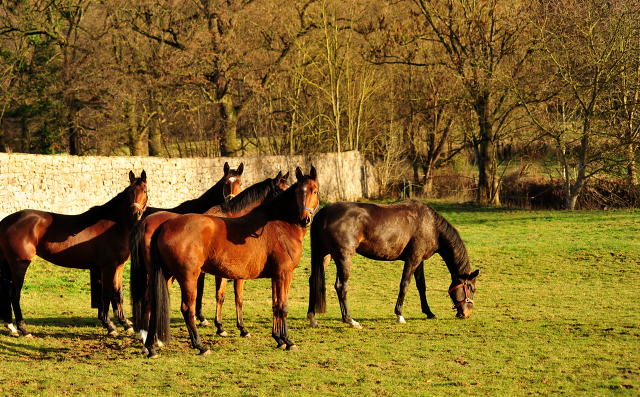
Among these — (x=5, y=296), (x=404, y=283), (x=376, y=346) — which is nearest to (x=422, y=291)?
(x=404, y=283)

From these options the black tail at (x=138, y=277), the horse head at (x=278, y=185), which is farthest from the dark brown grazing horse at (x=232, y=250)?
the horse head at (x=278, y=185)

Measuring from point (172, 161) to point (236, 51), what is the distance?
6608 millimetres

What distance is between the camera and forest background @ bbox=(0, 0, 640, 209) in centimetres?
2261

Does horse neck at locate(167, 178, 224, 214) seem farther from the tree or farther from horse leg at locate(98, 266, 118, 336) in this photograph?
the tree

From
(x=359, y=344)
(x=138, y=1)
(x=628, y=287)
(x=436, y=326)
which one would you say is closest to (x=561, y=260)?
(x=628, y=287)

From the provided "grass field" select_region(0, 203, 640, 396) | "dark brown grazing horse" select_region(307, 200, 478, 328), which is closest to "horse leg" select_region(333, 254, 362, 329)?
"dark brown grazing horse" select_region(307, 200, 478, 328)

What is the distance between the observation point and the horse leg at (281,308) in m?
7.22

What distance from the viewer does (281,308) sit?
722 centimetres

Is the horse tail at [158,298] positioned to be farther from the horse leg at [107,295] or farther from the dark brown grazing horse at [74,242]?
the horse leg at [107,295]

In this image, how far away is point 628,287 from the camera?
12148mm

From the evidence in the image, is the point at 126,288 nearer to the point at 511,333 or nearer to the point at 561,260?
the point at 511,333

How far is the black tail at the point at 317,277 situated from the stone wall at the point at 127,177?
9948mm

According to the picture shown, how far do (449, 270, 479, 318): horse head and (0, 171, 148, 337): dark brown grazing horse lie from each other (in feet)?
15.4

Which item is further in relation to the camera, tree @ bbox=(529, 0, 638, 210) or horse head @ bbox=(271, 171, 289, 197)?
tree @ bbox=(529, 0, 638, 210)
